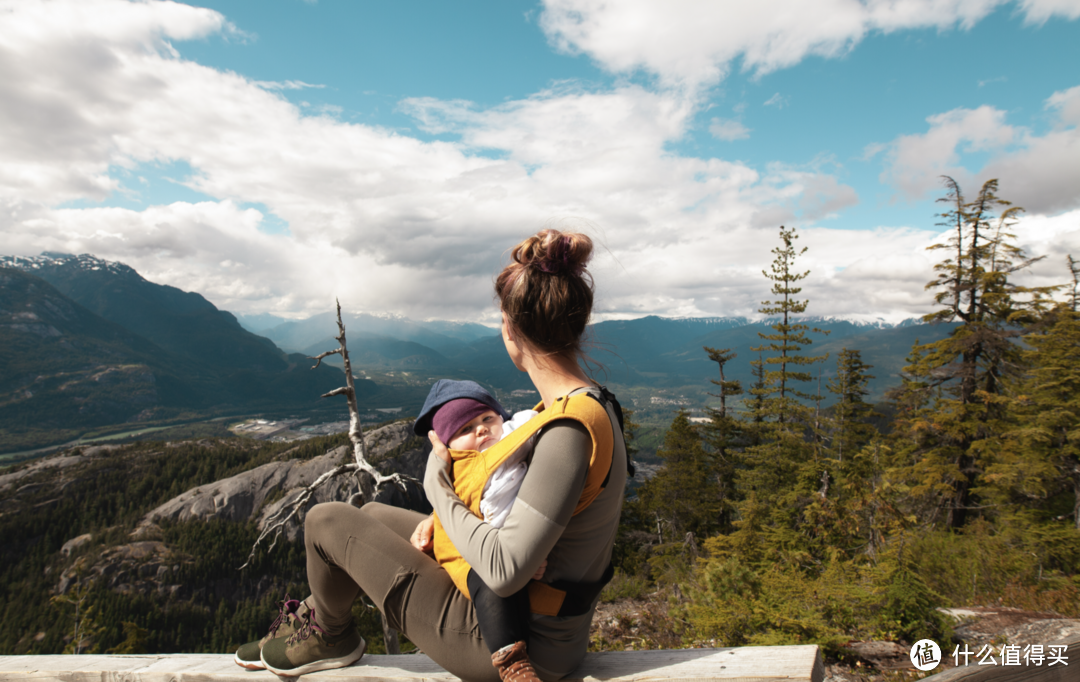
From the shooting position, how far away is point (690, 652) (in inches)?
81.0

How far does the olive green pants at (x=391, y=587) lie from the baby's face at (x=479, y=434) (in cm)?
60

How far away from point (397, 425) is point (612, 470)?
253 ft

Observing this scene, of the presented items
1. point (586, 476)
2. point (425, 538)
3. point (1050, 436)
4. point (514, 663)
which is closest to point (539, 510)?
point (586, 476)

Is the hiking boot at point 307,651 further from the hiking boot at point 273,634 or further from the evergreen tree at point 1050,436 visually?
the evergreen tree at point 1050,436

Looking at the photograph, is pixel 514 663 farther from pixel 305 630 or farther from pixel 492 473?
pixel 305 630

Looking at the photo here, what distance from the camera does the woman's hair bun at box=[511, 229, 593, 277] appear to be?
187 cm

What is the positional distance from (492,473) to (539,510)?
→ 32cm

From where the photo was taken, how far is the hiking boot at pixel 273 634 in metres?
2.40

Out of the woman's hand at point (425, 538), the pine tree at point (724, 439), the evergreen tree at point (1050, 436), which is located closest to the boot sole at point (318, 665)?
the woman's hand at point (425, 538)

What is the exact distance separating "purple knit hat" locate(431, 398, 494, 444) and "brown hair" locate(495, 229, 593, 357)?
467 mm

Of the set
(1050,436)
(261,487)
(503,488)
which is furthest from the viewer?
(261,487)

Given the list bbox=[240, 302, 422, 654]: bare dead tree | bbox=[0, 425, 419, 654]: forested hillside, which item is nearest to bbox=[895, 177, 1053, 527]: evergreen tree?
bbox=[240, 302, 422, 654]: bare dead tree

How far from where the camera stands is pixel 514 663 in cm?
183

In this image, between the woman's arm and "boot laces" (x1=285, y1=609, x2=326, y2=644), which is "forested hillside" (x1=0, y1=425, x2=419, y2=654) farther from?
the woman's arm
